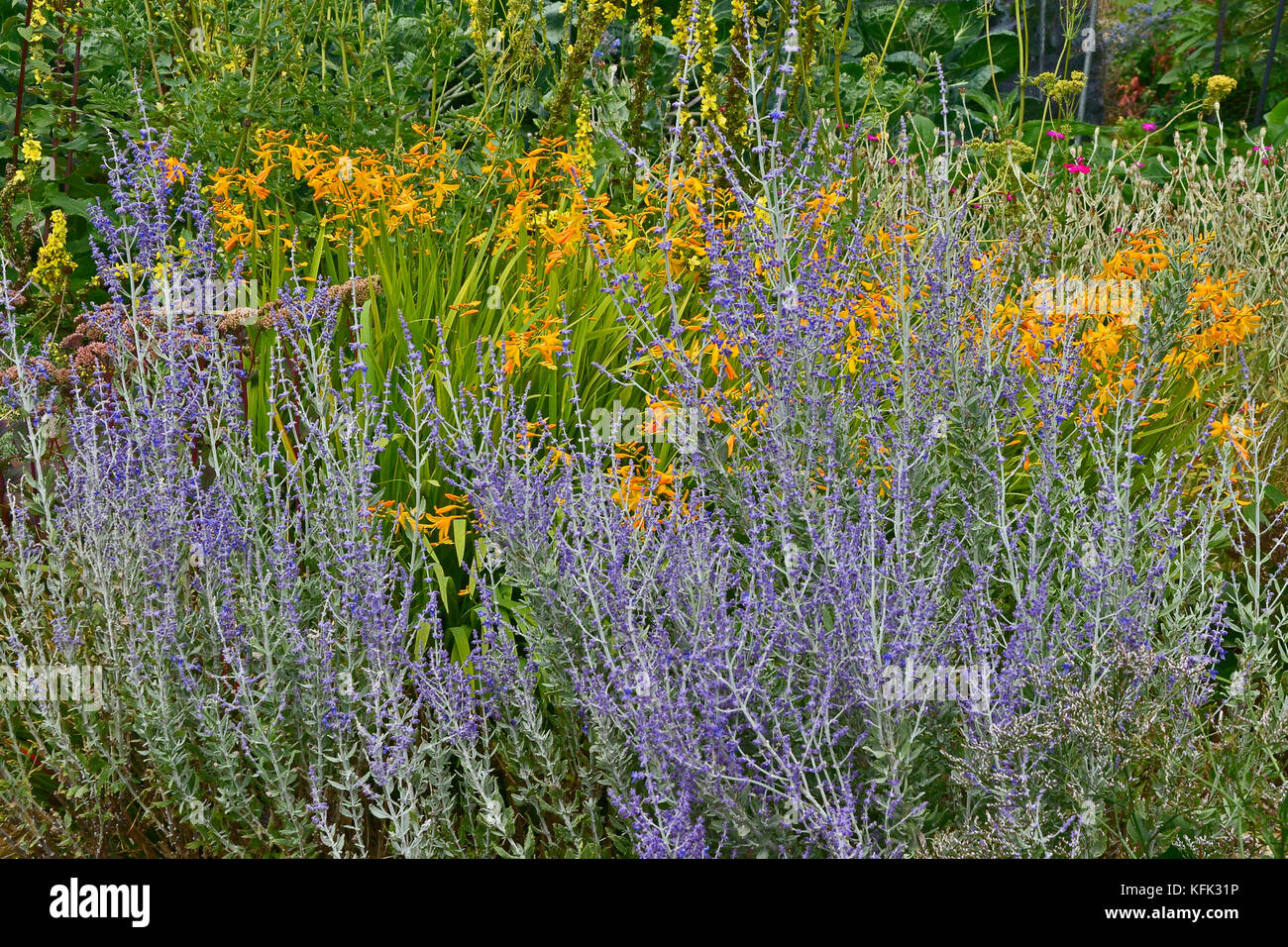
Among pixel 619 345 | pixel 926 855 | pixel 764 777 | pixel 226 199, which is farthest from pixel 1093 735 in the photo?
pixel 226 199

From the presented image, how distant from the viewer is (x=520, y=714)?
2.40m

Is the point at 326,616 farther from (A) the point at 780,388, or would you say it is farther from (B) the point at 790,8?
(B) the point at 790,8

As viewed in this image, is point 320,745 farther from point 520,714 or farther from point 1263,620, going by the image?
point 1263,620

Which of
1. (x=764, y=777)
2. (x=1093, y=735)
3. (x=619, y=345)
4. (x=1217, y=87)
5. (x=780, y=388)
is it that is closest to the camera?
(x=1093, y=735)

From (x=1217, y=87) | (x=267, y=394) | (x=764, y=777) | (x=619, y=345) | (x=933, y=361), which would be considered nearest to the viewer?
(x=764, y=777)

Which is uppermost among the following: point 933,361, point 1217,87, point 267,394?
point 1217,87

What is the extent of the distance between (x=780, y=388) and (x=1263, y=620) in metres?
1.04

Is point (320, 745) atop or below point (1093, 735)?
below

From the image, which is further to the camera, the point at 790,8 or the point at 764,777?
the point at 790,8

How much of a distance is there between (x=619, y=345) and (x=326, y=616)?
4.23 ft

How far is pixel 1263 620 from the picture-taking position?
7.86 ft

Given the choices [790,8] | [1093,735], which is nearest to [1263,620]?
[1093,735]

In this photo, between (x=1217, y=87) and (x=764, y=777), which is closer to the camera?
(x=764, y=777)

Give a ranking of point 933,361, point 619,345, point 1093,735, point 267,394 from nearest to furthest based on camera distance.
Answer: point 1093,735 → point 933,361 → point 267,394 → point 619,345
